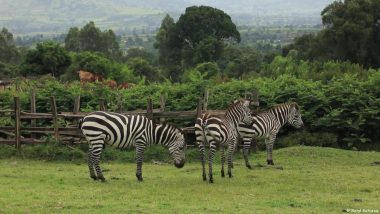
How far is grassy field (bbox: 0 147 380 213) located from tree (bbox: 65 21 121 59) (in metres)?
60.9

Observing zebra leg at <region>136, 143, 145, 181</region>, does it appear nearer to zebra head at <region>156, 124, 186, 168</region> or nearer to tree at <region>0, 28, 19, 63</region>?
zebra head at <region>156, 124, 186, 168</region>

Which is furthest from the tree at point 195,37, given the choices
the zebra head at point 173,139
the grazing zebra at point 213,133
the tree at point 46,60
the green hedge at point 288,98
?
the zebra head at point 173,139

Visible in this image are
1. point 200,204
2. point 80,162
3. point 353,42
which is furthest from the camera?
point 353,42

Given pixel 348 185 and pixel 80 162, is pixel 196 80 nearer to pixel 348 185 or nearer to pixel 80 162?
pixel 80 162

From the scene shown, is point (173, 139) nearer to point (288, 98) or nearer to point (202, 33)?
point (288, 98)

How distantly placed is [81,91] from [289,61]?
692 inches

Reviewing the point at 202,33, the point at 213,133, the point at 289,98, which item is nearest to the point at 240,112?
the point at 213,133

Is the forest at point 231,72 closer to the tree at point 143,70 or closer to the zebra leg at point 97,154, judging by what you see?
the tree at point 143,70

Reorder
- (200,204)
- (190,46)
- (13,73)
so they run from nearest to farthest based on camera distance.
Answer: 1. (200,204)
2. (13,73)
3. (190,46)

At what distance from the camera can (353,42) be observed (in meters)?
44.5

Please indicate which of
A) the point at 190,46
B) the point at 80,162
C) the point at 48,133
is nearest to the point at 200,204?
the point at 80,162

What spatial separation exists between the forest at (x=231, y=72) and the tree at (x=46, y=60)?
83 mm

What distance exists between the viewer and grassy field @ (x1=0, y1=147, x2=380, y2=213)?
11.4 m

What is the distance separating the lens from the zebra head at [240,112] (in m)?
16.0
